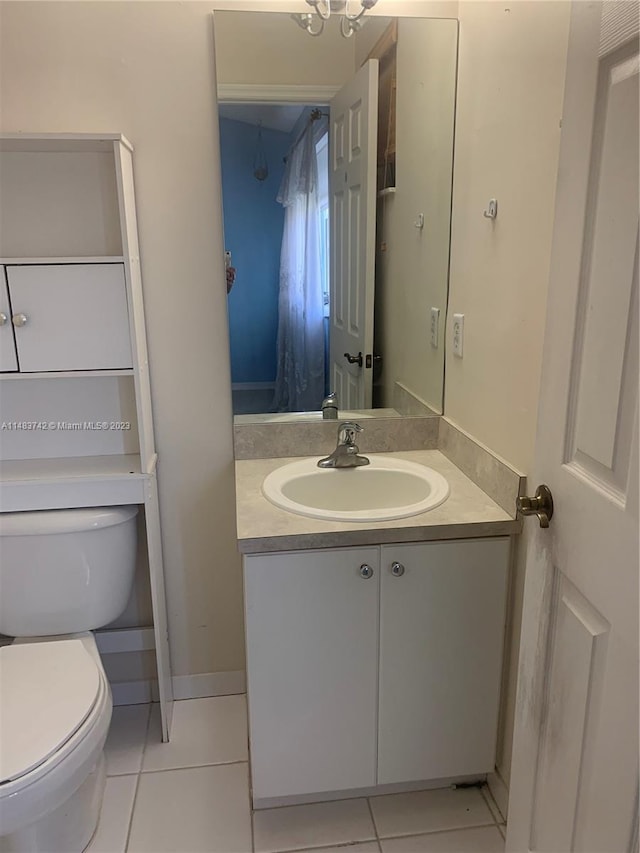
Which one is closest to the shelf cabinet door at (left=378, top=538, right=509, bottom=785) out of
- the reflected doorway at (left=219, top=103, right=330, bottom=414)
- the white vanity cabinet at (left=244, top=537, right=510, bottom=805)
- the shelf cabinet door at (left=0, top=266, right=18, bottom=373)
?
the white vanity cabinet at (left=244, top=537, right=510, bottom=805)

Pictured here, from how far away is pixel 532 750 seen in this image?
113cm

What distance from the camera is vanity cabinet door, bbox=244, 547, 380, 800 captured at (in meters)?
1.37

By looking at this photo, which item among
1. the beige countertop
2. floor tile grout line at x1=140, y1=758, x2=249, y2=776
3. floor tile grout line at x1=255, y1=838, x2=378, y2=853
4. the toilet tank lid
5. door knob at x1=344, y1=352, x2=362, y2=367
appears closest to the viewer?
the beige countertop

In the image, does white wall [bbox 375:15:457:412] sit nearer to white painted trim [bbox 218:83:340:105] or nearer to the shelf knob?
white painted trim [bbox 218:83:340:105]

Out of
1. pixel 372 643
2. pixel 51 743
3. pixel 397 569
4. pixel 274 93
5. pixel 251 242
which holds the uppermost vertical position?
pixel 274 93

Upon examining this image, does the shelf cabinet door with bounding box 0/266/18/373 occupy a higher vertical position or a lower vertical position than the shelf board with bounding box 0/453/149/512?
higher

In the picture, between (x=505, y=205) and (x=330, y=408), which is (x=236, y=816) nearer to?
(x=330, y=408)

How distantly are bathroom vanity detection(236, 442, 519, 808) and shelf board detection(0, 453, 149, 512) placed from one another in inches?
12.9

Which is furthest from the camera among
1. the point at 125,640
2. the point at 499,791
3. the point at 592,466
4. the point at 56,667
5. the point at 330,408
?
the point at 125,640

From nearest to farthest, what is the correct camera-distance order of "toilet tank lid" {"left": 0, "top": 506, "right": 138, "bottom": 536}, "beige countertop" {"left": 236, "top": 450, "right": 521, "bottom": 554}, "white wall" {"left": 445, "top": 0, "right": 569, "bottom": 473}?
"white wall" {"left": 445, "top": 0, "right": 569, "bottom": 473}
"beige countertop" {"left": 236, "top": 450, "right": 521, "bottom": 554}
"toilet tank lid" {"left": 0, "top": 506, "right": 138, "bottom": 536}

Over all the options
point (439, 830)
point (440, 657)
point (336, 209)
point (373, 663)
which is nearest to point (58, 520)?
point (373, 663)

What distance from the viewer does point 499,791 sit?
1606 mm

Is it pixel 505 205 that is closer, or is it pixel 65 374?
pixel 505 205

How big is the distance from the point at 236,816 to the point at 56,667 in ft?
1.96
